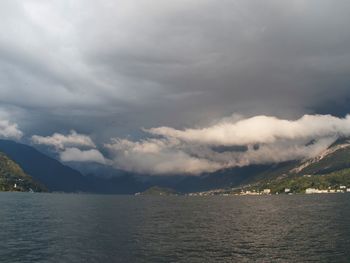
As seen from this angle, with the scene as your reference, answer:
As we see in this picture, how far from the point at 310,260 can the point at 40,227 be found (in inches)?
4006

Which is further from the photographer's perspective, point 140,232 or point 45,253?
point 140,232

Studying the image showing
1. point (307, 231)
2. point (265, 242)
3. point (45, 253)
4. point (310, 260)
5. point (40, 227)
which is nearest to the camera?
point (310, 260)

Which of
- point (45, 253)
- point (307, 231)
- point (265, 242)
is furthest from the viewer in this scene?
point (307, 231)

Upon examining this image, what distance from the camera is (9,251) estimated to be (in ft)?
334

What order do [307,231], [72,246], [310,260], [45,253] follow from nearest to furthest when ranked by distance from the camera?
[310,260]
[45,253]
[72,246]
[307,231]

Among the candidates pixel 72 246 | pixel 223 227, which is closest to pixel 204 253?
pixel 72 246

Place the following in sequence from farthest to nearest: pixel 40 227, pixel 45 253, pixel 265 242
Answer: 1. pixel 40 227
2. pixel 265 242
3. pixel 45 253

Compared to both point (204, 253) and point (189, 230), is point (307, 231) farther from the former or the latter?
point (204, 253)

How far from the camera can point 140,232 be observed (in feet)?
459

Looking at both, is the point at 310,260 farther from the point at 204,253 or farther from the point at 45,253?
the point at 45,253

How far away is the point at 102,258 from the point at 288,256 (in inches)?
1689

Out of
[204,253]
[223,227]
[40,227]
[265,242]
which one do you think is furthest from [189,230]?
[40,227]

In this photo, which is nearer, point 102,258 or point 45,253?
point 102,258

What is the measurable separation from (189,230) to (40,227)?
183ft
